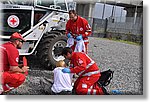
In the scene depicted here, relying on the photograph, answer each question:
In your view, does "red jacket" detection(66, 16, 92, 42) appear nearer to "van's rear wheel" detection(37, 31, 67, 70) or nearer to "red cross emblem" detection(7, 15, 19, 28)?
"van's rear wheel" detection(37, 31, 67, 70)

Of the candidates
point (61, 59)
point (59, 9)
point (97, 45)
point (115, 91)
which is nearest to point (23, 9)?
point (59, 9)

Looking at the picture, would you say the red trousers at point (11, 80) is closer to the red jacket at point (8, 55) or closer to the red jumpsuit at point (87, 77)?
the red jacket at point (8, 55)

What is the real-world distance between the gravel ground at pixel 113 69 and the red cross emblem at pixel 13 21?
0.49 m

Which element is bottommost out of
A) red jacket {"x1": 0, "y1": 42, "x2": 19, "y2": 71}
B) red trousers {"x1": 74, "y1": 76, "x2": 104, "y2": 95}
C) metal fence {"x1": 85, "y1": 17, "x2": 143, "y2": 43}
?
red trousers {"x1": 74, "y1": 76, "x2": 104, "y2": 95}

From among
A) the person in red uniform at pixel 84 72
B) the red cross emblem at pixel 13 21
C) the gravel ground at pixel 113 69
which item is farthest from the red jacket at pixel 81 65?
the red cross emblem at pixel 13 21

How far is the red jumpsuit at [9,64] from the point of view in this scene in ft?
11.8

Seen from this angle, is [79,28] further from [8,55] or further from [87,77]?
[8,55]

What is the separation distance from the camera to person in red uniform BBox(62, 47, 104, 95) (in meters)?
3.76

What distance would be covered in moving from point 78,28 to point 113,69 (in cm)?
74

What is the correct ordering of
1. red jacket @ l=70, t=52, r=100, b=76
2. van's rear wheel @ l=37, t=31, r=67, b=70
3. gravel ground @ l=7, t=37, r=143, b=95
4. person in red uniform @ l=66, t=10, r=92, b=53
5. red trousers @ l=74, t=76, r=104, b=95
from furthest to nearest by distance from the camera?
van's rear wheel @ l=37, t=31, r=67, b=70
person in red uniform @ l=66, t=10, r=92, b=53
gravel ground @ l=7, t=37, r=143, b=95
red trousers @ l=74, t=76, r=104, b=95
red jacket @ l=70, t=52, r=100, b=76

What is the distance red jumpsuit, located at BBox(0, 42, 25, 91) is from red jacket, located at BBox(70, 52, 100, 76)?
2.08 feet

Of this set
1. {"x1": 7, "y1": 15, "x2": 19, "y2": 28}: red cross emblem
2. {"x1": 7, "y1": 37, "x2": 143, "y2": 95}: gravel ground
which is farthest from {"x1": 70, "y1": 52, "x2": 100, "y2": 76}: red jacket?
{"x1": 7, "y1": 15, "x2": 19, "y2": 28}: red cross emblem

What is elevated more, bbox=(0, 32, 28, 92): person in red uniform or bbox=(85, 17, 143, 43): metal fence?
bbox=(85, 17, 143, 43): metal fence

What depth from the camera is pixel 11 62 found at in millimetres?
3600
